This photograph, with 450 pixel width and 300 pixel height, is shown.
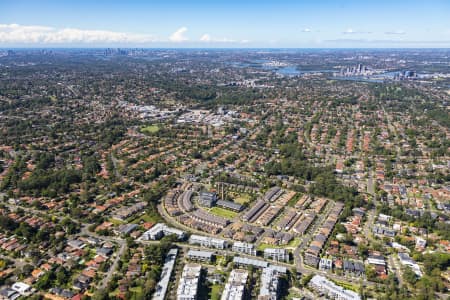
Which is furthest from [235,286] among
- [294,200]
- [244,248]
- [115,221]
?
[294,200]

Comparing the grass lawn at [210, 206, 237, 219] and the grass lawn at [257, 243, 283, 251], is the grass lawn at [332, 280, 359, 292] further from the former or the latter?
the grass lawn at [210, 206, 237, 219]

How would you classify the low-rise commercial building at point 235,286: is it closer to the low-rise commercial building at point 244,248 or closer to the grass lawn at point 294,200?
the low-rise commercial building at point 244,248

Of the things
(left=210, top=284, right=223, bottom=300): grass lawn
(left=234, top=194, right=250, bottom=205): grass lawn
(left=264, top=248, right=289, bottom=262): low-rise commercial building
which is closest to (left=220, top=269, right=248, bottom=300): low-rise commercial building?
(left=210, top=284, right=223, bottom=300): grass lawn

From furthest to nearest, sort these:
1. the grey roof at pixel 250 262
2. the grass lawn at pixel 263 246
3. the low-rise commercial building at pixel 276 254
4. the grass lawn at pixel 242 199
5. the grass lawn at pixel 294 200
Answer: the grass lawn at pixel 242 199, the grass lawn at pixel 294 200, the grass lawn at pixel 263 246, the low-rise commercial building at pixel 276 254, the grey roof at pixel 250 262

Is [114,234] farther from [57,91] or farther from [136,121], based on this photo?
[57,91]

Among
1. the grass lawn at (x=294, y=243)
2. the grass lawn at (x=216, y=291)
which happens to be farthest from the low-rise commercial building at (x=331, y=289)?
the grass lawn at (x=216, y=291)

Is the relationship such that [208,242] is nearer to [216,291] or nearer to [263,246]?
[263,246]

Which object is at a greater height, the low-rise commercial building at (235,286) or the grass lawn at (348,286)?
the low-rise commercial building at (235,286)
